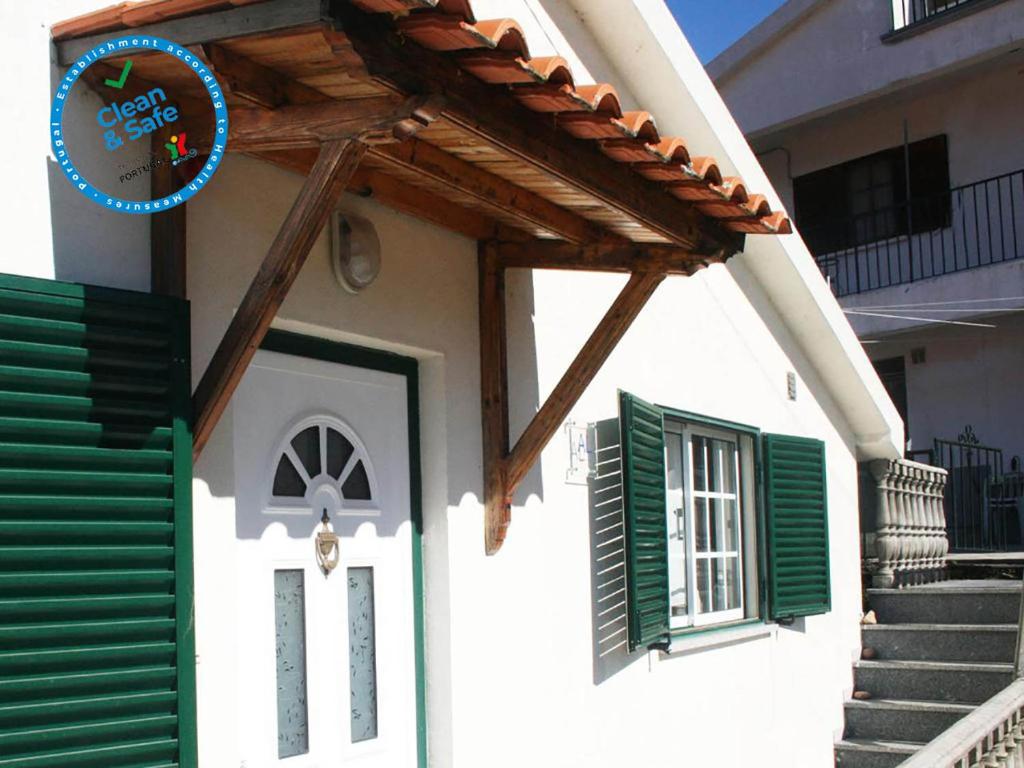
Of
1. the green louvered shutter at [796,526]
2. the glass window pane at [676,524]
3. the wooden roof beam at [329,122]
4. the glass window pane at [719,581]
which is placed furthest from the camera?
the green louvered shutter at [796,526]

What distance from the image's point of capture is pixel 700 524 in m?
7.96

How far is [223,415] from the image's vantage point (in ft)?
13.8

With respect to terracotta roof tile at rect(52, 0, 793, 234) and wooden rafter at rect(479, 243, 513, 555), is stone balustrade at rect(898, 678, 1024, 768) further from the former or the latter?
terracotta roof tile at rect(52, 0, 793, 234)

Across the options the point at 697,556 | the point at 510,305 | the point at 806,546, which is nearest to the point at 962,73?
the point at 806,546

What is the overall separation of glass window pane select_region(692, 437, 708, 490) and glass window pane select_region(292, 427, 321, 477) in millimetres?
3682

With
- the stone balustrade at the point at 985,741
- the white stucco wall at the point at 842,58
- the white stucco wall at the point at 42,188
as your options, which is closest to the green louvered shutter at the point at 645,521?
the stone balustrade at the point at 985,741

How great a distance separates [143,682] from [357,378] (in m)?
1.74

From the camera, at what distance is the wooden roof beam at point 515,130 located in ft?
11.0

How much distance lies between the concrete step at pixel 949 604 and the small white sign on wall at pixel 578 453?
181 inches

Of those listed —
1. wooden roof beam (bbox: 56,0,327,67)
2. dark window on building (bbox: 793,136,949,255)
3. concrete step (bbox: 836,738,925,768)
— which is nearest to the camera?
wooden roof beam (bbox: 56,0,327,67)

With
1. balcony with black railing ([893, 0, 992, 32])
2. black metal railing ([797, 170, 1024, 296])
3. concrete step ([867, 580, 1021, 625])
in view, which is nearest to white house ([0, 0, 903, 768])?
concrete step ([867, 580, 1021, 625])

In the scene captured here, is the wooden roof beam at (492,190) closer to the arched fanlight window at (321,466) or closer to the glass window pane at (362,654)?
the arched fanlight window at (321,466)

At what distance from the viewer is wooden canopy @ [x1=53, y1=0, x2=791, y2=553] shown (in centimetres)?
339

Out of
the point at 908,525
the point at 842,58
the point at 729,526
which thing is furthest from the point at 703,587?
the point at 842,58
